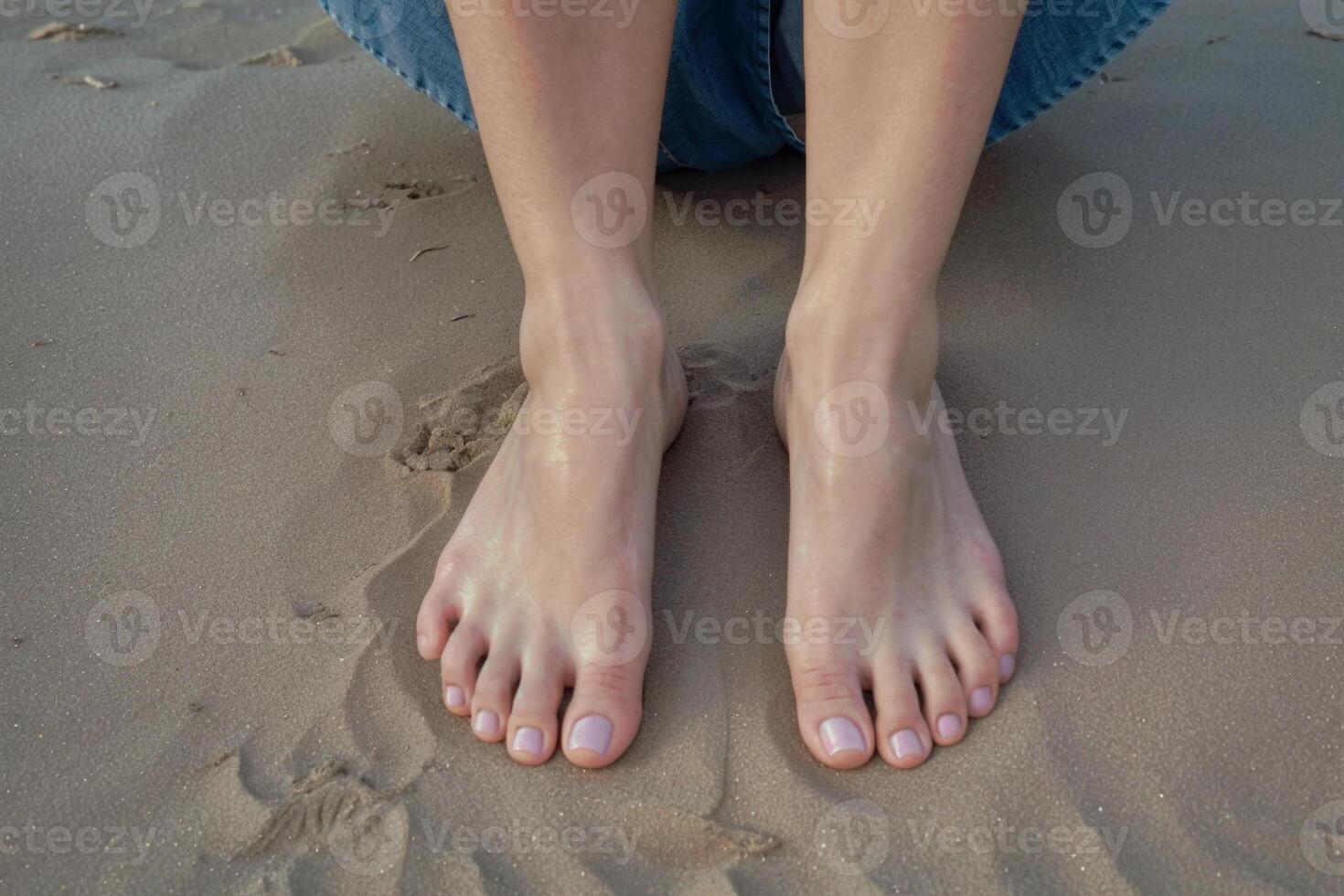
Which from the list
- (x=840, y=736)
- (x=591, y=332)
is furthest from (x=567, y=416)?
(x=840, y=736)

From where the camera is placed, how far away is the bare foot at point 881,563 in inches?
46.4

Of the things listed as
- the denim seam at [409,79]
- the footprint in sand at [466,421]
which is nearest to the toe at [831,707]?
the footprint in sand at [466,421]

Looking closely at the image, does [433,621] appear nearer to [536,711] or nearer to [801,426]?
[536,711]

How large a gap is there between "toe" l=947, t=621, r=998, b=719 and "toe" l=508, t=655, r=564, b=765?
43cm

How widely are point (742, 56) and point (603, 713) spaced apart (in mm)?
Result: 982

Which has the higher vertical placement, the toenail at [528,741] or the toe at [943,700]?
the toenail at [528,741]

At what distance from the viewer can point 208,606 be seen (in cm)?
130

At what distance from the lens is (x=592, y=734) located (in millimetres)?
1154

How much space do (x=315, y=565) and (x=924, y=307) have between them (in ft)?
2.56

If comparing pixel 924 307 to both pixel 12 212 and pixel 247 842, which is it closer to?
pixel 247 842

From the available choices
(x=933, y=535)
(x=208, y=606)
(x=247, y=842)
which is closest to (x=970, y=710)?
(x=933, y=535)

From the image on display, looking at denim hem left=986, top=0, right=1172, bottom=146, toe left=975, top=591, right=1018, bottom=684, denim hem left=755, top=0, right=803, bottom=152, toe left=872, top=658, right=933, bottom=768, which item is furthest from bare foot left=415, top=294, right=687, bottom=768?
denim hem left=986, top=0, right=1172, bottom=146

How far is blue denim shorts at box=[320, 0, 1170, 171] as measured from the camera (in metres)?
1.54

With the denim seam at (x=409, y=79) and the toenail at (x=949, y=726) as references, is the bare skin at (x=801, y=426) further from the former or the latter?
the denim seam at (x=409, y=79)
